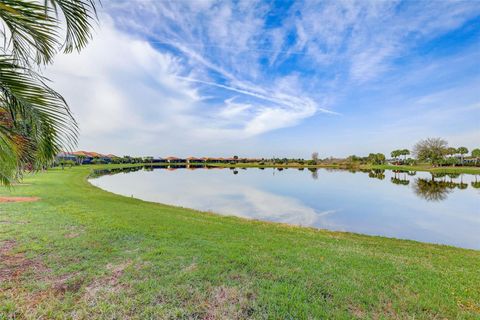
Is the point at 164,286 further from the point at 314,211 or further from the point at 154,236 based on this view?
the point at 314,211

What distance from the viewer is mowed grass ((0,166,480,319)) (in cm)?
322

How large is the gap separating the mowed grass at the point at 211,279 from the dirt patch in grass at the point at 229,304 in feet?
0.05

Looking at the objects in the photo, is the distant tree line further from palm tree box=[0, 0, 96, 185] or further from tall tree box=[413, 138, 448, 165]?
palm tree box=[0, 0, 96, 185]

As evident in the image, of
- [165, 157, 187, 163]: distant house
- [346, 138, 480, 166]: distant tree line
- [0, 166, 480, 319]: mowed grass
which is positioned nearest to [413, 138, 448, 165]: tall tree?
[346, 138, 480, 166]: distant tree line

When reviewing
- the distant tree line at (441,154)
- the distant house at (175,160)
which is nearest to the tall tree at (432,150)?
the distant tree line at (441,154)

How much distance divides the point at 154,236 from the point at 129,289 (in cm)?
295

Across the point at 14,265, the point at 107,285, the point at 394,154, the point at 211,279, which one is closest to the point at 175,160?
the point at 394,154

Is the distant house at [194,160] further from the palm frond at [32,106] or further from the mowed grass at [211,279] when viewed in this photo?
the palm frond at [32,106]

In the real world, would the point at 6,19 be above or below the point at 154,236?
above

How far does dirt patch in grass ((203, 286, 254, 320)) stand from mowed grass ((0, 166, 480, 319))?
0.01 metres

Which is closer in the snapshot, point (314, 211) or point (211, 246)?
point (211, 246)

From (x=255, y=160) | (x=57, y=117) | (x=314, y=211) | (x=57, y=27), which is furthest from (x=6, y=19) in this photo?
(x=255, y=160)

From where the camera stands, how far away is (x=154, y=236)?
6504 mm

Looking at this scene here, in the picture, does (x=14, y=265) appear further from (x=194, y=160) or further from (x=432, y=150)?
(x=194, y=160)
